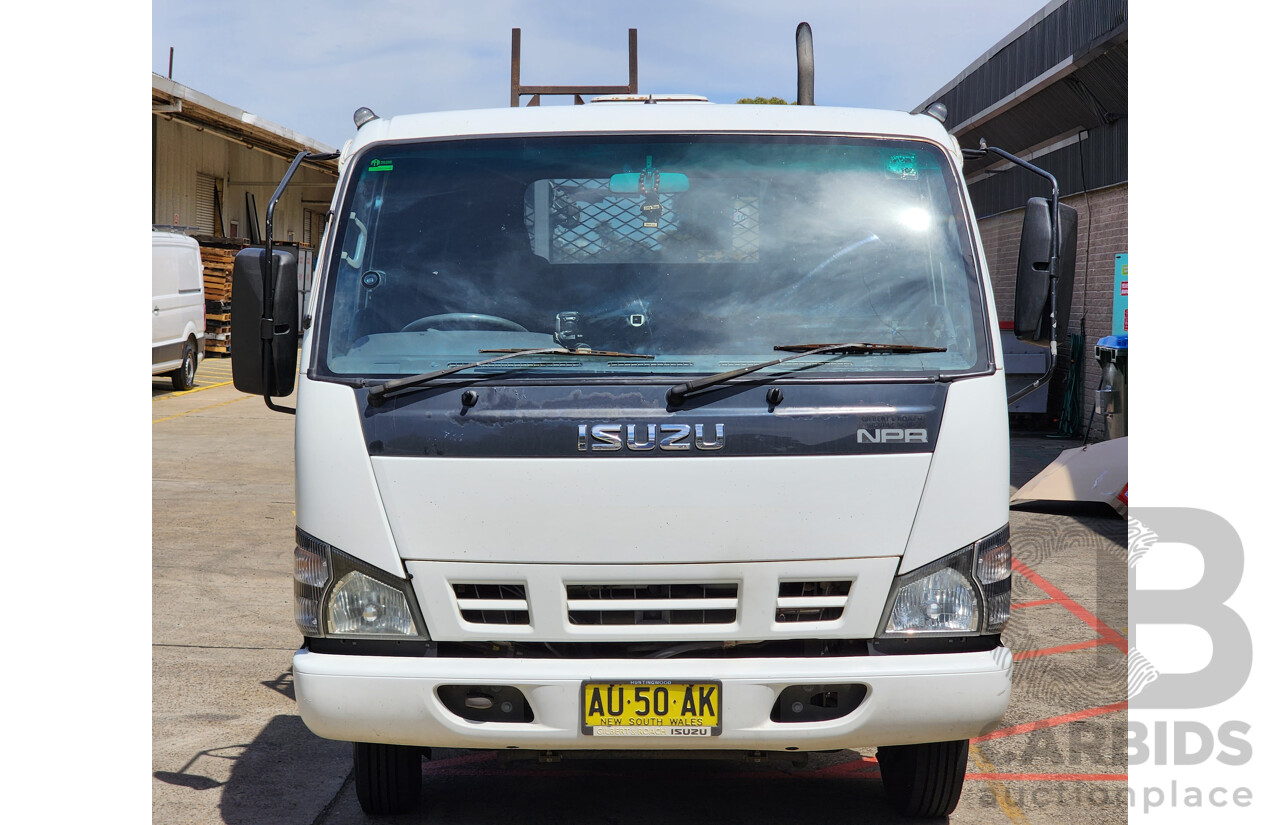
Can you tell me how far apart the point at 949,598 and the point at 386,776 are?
1983mm

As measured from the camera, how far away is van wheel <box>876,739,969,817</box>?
401 centimetres

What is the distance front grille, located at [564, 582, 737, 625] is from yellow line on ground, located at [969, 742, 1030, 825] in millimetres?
1581

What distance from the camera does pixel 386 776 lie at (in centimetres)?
412

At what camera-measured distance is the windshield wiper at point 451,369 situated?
3551 mm

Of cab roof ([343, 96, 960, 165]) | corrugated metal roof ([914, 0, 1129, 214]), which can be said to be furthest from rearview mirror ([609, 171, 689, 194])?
corrugated metal roof ([914, 0, 1129, 214])

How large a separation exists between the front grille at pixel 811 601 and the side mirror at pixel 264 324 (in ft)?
5.69

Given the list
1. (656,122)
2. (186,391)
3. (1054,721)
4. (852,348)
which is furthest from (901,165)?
(186,391)

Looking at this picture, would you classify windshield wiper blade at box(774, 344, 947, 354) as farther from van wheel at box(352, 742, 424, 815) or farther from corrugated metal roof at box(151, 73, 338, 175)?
corrugated metal roof at box(151, 73, 338, 175)

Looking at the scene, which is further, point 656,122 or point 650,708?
point 656,122

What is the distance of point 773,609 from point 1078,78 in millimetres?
13782

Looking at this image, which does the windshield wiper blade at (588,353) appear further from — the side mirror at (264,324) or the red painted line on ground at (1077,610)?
the red painted line on ground at (1077,610)

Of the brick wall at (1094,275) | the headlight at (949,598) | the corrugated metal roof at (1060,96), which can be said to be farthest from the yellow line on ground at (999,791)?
the brick wall at (1094,275)

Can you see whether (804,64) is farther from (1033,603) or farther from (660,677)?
(1033,603)

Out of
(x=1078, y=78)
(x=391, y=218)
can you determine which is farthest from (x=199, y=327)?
(x=391, y=218)
